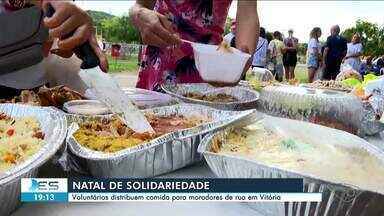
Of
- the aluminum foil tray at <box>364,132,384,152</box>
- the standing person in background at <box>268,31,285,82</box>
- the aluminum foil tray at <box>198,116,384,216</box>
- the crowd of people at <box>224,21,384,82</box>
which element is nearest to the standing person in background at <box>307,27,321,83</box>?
the crowd of people at <box>224,21,384,82</box>

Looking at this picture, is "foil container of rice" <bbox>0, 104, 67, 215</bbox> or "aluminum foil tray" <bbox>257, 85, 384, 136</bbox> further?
"aluminum foil tray" <bbox>257, 85, 384, 136</bbox>

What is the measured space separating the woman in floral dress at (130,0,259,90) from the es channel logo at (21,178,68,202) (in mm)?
617

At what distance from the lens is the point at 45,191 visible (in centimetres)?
57

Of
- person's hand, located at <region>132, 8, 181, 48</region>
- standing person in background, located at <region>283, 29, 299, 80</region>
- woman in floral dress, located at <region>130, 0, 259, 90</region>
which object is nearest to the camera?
person's hand, located at <region>132, 8, 181, 48</region>

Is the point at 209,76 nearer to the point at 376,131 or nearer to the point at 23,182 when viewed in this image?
the point at 376,131

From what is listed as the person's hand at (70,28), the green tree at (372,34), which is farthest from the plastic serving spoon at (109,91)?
the green tree at (372,34)

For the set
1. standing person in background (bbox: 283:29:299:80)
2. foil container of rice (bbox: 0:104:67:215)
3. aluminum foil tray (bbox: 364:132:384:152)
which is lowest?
standing person in background (bbox: 283:29:299:80)

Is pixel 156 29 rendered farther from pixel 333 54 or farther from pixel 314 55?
pixel 314 55

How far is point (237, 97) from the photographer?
121cm

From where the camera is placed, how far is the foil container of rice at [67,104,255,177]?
0.64m

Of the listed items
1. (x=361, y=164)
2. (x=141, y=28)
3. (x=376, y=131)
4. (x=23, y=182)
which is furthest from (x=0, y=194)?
(x=376, y=131)

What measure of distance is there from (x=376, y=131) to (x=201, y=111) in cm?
42

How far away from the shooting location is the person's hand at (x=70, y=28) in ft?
2.39

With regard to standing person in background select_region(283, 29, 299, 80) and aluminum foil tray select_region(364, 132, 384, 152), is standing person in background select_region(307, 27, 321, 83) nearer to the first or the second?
standing person in background select_region(283, 29, 299, 80)
